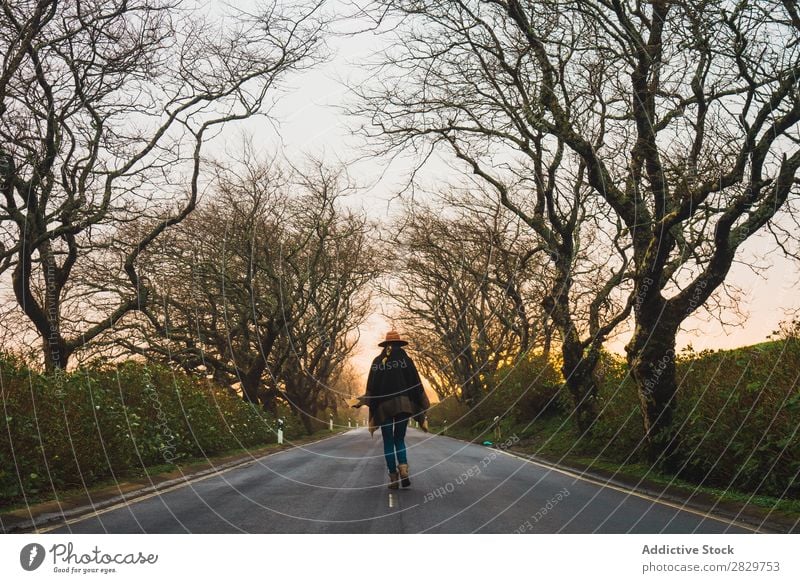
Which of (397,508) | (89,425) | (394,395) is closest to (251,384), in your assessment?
(89,425)

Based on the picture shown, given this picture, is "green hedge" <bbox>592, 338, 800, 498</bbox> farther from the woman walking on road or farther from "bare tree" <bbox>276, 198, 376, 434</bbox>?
"bare tree" <bbox>276, 198, 376, 434</bbox>

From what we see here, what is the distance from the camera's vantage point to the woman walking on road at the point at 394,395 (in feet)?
37.2

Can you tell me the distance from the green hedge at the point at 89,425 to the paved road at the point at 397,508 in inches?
55.0

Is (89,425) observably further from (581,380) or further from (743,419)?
(581,380)

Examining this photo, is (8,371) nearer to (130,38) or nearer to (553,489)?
(130,38)

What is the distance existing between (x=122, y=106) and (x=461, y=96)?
24.1 feet

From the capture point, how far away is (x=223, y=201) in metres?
26.5

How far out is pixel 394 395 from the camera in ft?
37.3
